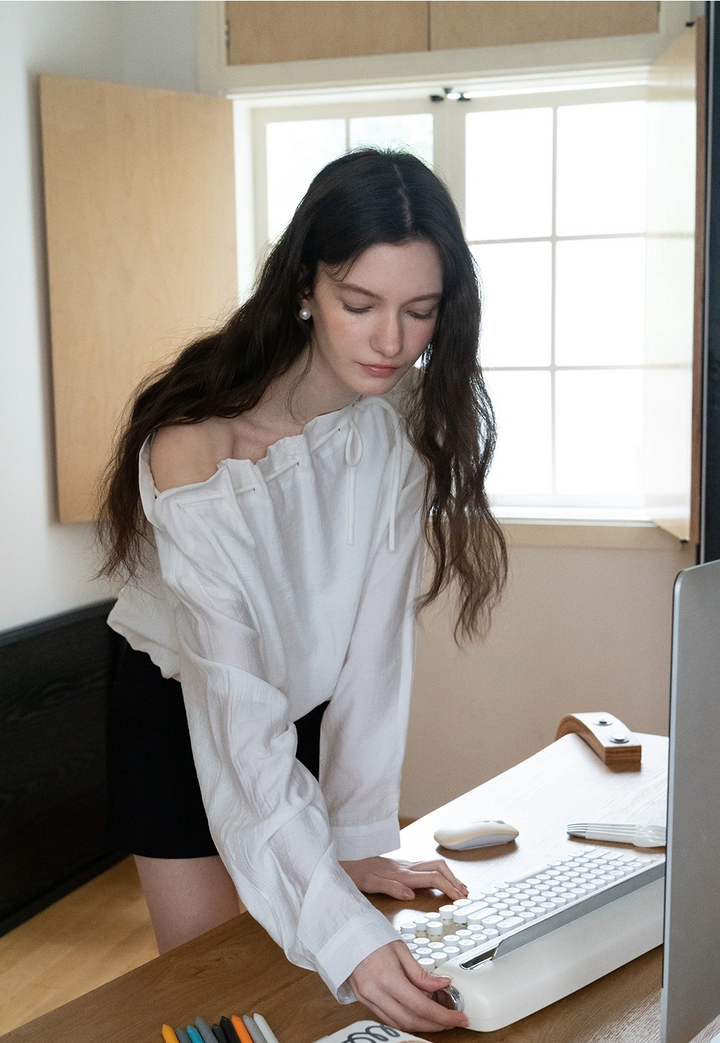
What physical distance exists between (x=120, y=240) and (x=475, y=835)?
2.21m

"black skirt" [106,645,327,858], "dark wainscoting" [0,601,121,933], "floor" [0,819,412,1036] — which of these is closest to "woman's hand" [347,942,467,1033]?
"black skirt" [106,645,327,858]

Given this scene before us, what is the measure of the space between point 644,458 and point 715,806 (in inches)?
93.8

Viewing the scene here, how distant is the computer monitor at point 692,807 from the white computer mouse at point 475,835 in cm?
46

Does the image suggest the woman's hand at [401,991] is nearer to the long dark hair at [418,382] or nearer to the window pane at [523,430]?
the long dark hair at [418,382]

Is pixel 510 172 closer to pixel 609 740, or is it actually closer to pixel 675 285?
pixel 675 285

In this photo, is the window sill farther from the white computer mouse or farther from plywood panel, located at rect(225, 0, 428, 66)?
the white computer mouse

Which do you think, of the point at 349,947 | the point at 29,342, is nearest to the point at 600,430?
the point at 29,342

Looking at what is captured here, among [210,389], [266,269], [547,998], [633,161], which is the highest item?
[633,161]

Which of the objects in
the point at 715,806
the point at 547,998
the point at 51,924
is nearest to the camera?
the point at 715,806

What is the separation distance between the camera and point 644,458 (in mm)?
3043

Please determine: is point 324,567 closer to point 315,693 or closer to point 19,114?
point 315,693

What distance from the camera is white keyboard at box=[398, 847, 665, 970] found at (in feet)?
2.97

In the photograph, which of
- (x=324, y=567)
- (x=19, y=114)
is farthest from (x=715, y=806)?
(x=19, y=114)

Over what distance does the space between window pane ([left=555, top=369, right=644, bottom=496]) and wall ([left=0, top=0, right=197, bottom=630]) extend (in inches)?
56.9
